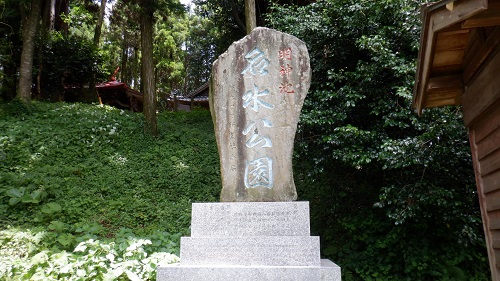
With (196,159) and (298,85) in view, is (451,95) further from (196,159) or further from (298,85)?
(196,159)

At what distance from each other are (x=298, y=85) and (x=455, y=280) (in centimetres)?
388

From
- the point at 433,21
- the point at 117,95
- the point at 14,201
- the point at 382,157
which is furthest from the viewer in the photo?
the point at 117,95

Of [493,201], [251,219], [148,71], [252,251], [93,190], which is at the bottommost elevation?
[252,251]

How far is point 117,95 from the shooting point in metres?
18.0

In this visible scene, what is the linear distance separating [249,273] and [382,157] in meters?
2.75

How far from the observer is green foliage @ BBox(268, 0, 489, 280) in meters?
5.25

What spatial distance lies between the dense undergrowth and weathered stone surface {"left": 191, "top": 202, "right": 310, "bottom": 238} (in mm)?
1311

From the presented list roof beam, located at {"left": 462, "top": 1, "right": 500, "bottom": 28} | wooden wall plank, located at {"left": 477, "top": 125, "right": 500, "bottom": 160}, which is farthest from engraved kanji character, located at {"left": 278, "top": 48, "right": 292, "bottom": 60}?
wooden wall plank, located at {"left": 477, "top": 125, "right": 500, "bottom": 160}

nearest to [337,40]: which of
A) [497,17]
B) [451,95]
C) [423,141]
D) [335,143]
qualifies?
Answer: [335,143]

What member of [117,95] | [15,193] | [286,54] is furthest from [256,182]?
[117,95]

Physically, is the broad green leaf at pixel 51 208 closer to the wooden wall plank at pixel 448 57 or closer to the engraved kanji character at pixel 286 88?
the engraved kanji character at pixel 286 88

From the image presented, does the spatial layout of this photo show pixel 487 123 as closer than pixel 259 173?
Yes

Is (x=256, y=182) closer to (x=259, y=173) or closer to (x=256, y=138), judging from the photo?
(x=259, y=173)

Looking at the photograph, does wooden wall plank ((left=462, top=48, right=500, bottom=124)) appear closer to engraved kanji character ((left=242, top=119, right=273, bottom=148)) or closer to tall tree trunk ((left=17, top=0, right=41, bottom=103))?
engraved kanji character ((left=242, top=119, right=273, bottom=148))
